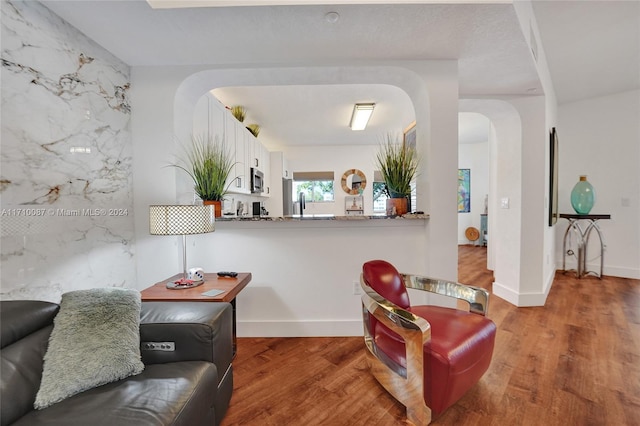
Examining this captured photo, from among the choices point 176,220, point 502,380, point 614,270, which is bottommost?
point 502,380

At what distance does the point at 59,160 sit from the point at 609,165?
6240 mm

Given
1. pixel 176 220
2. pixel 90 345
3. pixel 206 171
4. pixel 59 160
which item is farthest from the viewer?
pixel 206 171

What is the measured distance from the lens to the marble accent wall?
1274mm

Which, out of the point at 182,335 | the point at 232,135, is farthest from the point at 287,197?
the point at 182,335

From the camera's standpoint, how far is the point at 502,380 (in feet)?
5.51

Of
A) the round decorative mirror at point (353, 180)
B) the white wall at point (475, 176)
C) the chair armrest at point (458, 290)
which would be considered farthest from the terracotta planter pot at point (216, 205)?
the white wall at point (475, 176)

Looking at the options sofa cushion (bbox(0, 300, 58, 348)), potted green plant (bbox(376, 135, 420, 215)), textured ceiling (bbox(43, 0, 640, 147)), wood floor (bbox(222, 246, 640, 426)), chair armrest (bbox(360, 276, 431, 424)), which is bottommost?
wood floor (bbox(222, 246, 640, 426))

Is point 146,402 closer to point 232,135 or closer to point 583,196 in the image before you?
point 232,135

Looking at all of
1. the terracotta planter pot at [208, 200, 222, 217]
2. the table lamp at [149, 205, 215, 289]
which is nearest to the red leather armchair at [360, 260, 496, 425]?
the table lamp at [149, 205, 215, 289]

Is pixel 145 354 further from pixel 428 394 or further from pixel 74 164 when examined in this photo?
pixel 428 394

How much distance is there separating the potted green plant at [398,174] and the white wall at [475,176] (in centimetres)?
531

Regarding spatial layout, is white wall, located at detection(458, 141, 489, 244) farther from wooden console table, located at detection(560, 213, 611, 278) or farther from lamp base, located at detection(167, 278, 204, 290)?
lamp base, located at detection(167, 278, 204, 290)

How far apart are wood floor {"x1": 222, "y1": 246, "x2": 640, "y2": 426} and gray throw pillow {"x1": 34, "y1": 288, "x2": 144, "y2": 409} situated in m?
0.66

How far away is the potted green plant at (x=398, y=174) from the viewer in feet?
6.95
